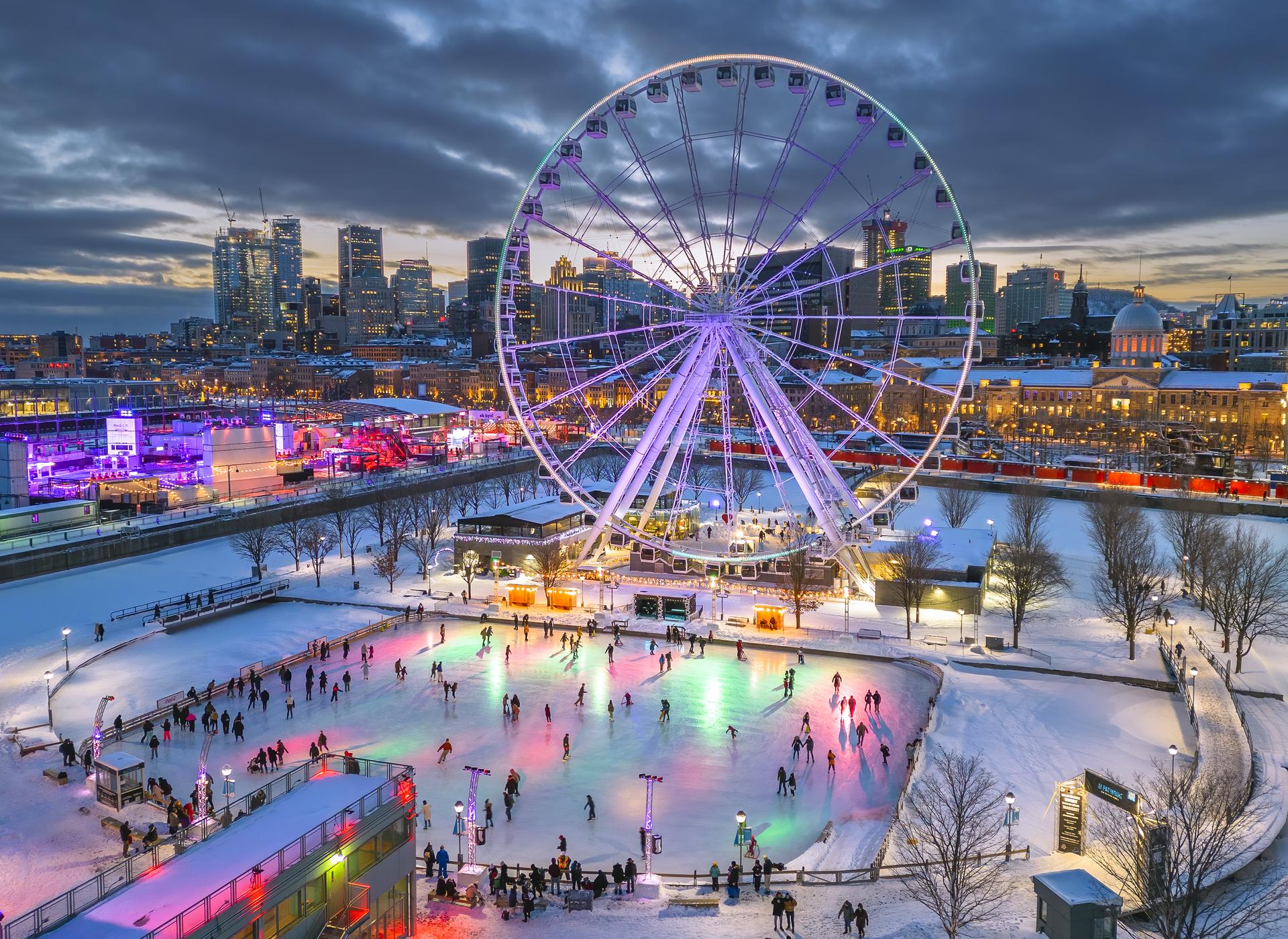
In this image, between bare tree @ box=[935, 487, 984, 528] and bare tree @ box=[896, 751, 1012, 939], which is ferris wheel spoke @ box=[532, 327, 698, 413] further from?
bare tree @ box=[935, 487, 984, 528]

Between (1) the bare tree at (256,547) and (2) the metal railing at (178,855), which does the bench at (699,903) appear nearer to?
(2) the metal railing at (178,855)

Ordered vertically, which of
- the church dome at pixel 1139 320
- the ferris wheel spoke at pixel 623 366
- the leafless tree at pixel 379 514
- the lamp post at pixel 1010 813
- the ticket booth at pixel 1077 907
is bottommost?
the lamp post at pixel 1010 813

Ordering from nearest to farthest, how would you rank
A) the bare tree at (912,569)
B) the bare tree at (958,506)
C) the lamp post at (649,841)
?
the lamp post at (649,841) < the bare tree at (912,569) < the bare tree at (958,506)

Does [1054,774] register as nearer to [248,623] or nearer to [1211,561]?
[1211,561]

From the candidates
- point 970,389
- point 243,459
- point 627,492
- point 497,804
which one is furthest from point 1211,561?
point 243,459

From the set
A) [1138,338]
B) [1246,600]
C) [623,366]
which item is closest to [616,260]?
[623,366]

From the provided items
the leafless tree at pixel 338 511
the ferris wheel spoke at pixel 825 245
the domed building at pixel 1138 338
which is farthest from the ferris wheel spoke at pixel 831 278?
the domed building at pixel 1138 338

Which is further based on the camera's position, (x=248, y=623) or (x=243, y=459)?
(x=243, y=459)
